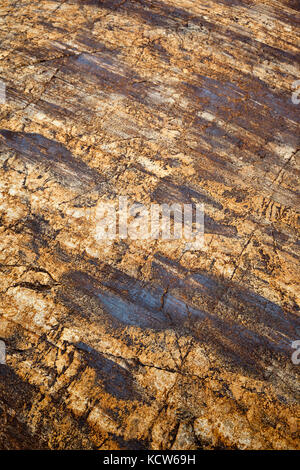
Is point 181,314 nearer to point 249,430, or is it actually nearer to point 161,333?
point 161,333

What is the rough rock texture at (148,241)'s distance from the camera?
120 cm

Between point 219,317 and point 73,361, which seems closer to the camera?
point 73,361

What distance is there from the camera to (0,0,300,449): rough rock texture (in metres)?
1.20

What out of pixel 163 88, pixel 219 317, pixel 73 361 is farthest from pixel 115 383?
pixel 163 88

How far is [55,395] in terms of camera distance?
1.20 m

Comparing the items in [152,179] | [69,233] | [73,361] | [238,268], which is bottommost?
[73,361]

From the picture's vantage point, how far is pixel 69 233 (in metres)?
1.53

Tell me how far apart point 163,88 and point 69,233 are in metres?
1.28

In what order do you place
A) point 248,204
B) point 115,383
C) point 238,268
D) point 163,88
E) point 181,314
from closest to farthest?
point 115,383
point 181,314
point 238,268
point 248,204
point 163,88

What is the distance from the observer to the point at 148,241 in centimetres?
153
